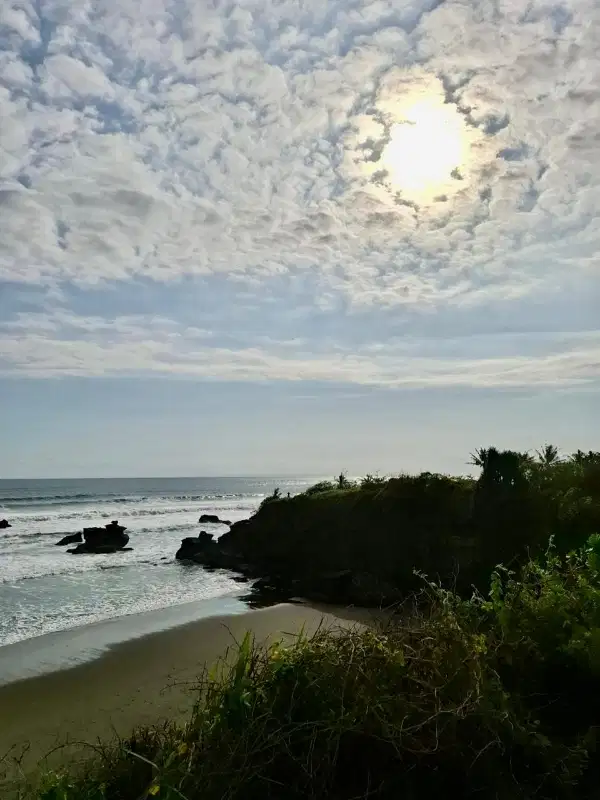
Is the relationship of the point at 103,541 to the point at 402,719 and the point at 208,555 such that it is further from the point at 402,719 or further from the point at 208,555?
the point at 402,719

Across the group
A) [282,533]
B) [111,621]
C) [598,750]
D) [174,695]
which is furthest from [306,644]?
[282,533]

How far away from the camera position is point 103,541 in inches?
1164

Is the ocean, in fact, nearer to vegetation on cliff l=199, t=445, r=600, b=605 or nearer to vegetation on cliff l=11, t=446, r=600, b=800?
vegetation on cliff l=199, t=445, r=600, b=605

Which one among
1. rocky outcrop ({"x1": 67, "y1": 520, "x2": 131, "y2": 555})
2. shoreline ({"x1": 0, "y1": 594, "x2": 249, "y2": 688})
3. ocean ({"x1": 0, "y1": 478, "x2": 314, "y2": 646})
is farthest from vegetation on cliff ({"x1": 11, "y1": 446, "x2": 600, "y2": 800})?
rocky outcrop ({"x1": 67, "y1": 520, "x2": 131, "y2": 555})

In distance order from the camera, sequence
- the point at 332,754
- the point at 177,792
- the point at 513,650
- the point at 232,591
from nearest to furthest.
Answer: the point at 177,792, the point at 332,754, the point at 513,650, the point at 232,591

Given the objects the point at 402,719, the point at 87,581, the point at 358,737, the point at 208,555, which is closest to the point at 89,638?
the point at 87,581

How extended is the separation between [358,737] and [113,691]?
7506 mm

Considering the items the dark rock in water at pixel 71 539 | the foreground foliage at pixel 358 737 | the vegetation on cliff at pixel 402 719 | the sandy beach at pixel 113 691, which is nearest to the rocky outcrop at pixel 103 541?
the dark rock in water at pixel 71 539

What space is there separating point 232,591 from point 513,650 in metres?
15.1

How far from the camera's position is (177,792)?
2.83 metres

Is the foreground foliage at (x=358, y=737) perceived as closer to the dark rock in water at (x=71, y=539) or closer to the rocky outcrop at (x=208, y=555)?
the rocky outcrop at (x=208, y=555)

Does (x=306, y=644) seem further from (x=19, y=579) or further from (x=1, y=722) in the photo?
(x=19, y=579)

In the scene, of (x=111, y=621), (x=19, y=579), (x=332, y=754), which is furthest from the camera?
(x=19, y=579)

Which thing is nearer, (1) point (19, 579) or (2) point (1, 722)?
(2) point (1, 722)
